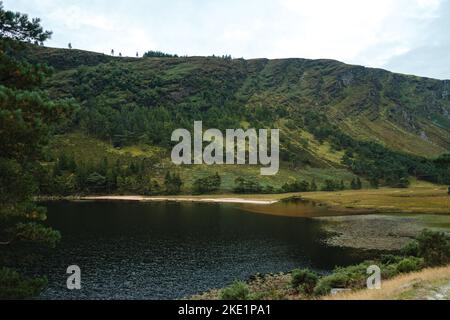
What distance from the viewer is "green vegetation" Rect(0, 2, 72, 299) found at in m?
23.7

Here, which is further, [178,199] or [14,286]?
[178,199]

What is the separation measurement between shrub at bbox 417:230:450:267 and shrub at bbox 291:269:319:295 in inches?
562

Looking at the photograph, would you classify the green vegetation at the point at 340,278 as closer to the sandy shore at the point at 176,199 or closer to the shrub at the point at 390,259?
the shrub at the point at 390,259

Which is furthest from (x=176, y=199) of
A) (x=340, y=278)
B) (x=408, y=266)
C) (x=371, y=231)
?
(x=408, y=266)

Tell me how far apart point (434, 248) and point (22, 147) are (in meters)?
47.1

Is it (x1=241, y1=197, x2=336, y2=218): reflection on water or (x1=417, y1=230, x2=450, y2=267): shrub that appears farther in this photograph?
(x1=241, y1=197, x2=336, y2=218): reflection on water

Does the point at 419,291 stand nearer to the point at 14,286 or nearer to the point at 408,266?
the point at 408,266

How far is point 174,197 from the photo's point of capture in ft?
618

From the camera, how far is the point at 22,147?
25.3 m

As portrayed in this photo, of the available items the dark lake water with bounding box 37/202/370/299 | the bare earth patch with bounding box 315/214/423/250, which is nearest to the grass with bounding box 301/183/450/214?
the bare earth patch with bounding box 315/214/423/250

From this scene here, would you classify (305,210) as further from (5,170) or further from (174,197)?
(5,170)

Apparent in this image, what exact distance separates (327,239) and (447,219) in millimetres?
48348

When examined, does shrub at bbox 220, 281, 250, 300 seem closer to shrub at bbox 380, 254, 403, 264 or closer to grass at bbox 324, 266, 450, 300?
grass at bbox 324, 266, 450, 300
